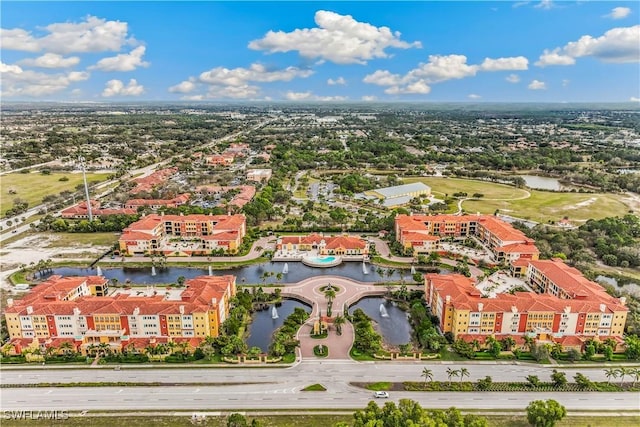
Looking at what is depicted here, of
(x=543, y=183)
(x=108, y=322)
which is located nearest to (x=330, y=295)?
(x=108, y=322)

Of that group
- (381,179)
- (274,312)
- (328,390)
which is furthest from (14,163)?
(328,390)

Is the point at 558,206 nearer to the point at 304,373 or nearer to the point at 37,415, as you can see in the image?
the point at 304,373

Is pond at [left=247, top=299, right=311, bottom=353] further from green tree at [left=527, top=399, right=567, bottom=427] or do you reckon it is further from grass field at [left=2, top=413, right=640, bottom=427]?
green tree at [left=527, top=399, right=567, bottom=427]

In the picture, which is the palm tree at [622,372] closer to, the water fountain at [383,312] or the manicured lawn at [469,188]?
the water fountain at [383,312]

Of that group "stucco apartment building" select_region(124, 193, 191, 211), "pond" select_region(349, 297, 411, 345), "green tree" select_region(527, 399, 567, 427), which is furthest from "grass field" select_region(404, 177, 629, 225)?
"stucco apartment building" select_region(124, 193, 191, 211)

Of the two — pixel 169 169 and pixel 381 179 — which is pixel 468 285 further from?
pixel 169 169

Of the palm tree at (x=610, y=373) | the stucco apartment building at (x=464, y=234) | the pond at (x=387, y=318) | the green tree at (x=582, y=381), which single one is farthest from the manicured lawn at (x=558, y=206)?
the green tree at (x=582, y=381)
